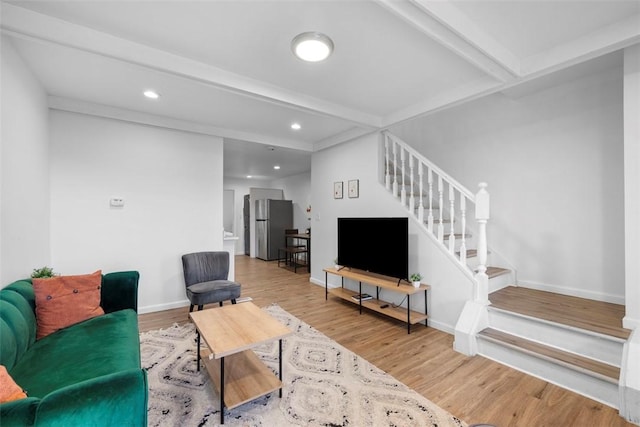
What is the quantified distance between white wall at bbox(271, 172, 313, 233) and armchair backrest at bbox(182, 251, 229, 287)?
447 centimetres

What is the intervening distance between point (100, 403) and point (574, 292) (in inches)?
159

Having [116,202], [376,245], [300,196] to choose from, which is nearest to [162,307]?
[116,202]

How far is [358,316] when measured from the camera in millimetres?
3500

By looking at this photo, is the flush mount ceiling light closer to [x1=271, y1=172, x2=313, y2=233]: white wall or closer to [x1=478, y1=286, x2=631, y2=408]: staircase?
[x1=478, y1=286, x2=631, y2=408]: staircase

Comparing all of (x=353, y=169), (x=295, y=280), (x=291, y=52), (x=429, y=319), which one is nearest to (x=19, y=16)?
(x=291, y=52)

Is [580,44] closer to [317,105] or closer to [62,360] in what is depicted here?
[317,105]

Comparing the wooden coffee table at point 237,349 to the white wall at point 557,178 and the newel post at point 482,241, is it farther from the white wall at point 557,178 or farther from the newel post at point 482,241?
the white wall at point 557,178

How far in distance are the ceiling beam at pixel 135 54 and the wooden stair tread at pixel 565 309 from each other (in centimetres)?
289

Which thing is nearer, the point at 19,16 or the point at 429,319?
the point at 19,16

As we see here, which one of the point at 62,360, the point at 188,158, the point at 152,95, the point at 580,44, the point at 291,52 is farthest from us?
the point at 188,158

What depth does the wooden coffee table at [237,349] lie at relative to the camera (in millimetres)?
1732

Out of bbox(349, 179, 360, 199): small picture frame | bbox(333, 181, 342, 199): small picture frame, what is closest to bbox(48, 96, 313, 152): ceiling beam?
bbox(333, 181, 342, 199): small picture frame

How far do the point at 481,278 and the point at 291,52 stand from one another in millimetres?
2701

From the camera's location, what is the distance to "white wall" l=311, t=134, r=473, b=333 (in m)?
3.03
